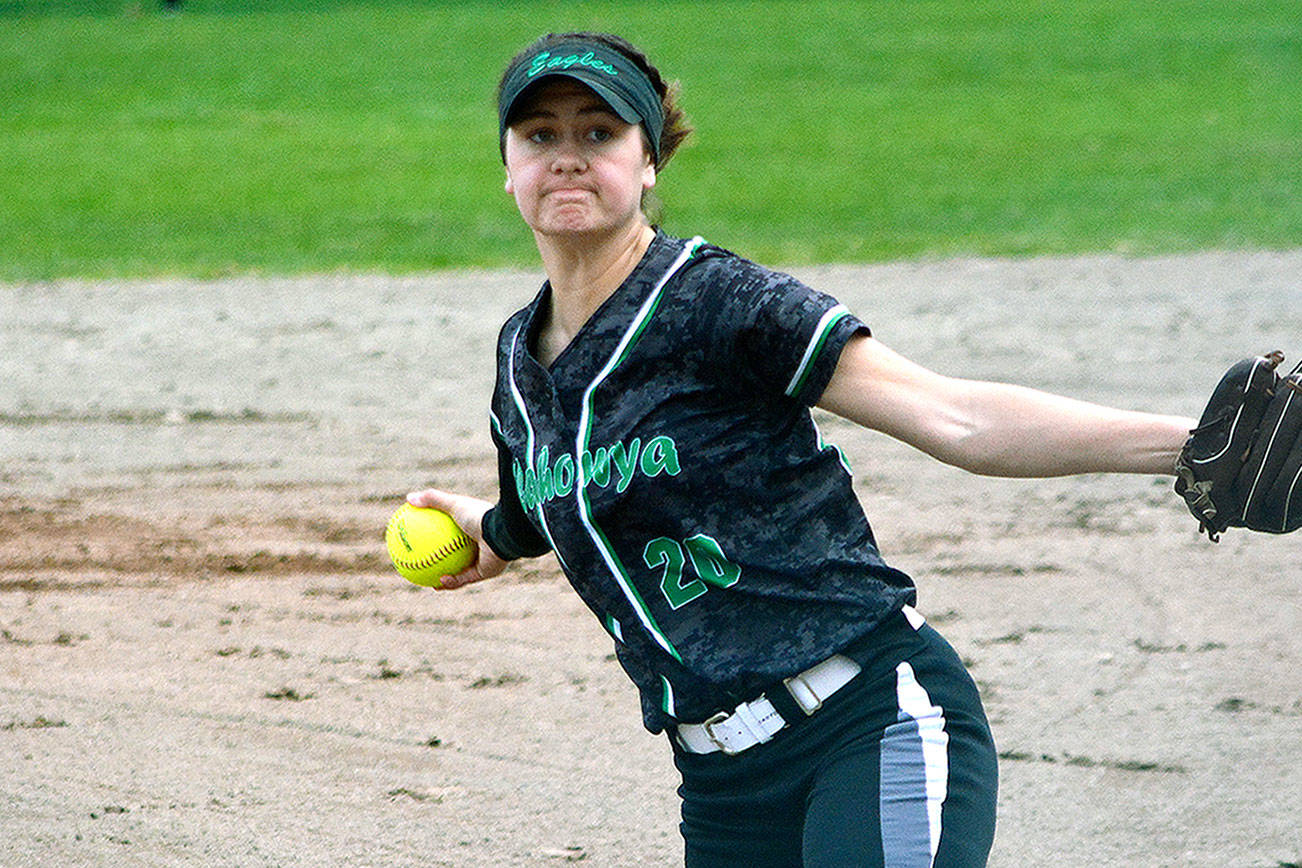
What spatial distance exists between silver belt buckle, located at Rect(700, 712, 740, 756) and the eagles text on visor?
903mm

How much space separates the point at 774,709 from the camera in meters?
2.65

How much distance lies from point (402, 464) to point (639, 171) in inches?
186

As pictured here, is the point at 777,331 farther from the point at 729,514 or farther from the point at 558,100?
the point at 558,100

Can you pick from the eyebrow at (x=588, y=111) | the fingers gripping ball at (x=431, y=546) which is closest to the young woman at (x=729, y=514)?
the eyebrow at (x=588, y=111)

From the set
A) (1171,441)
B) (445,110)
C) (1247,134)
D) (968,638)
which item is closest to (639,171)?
(1171,441)

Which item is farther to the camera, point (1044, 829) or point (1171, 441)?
point (1044, 829)

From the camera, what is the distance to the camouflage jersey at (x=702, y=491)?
103 inches

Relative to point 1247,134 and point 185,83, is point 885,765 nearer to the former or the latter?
point 1247,134

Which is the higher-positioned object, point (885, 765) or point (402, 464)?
point (885, 765)

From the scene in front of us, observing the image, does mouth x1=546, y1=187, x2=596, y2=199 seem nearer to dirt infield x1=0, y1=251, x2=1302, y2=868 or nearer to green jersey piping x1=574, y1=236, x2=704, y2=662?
green jersey piping x1=574, y1=236, x2=704, y2=662

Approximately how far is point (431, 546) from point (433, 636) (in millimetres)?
2123

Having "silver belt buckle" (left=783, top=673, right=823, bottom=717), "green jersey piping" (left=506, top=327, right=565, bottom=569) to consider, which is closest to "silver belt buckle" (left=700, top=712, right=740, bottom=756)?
"silver belt buckle" (left=783, top=673, right=823, bottom=717)

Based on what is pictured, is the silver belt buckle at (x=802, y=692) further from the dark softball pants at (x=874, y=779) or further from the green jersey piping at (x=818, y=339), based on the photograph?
the green jersey piping at (x=818, y=339)

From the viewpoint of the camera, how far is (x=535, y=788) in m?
4.46
